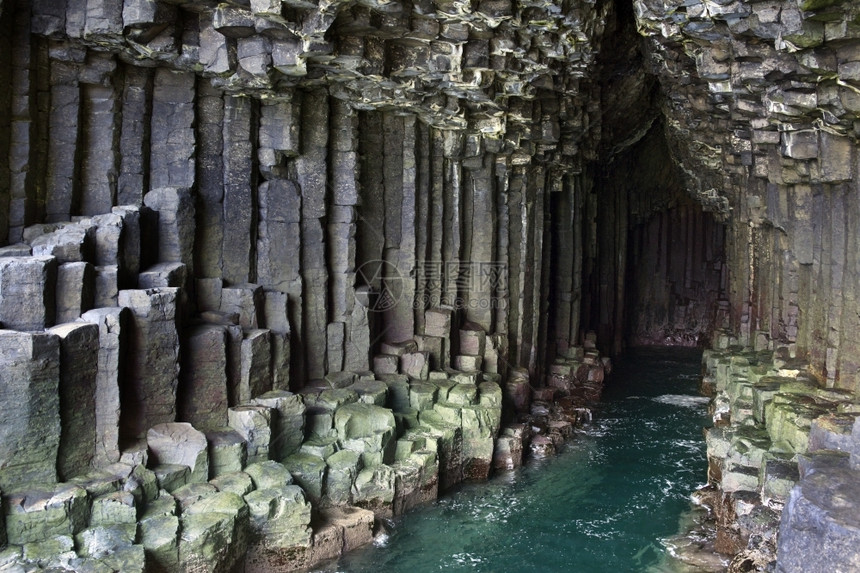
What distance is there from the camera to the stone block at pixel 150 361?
1082 centimetres

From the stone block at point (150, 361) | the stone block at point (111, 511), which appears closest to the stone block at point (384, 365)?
the stone block at point (150, 361)

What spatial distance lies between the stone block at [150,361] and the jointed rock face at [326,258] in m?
0.04

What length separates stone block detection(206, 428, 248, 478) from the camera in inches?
433

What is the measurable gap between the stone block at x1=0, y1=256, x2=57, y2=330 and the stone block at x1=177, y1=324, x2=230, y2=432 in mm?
2247

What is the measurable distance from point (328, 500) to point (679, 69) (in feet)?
34.8

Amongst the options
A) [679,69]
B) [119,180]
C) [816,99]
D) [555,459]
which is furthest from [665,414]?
[119,180]

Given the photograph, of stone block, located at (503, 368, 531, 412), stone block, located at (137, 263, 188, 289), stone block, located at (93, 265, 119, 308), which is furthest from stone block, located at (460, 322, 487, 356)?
stone block, located at (93, 265, 119, 308)

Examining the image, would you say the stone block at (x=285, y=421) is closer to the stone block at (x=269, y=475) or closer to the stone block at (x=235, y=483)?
the stone block at (x=269, y=475)

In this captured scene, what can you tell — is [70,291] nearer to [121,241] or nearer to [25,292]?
[25,292]

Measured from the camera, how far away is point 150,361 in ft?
35.9

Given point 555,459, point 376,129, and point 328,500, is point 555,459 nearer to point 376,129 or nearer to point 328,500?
point 328,500

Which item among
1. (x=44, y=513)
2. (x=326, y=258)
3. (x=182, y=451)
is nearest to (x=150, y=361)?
(x=182, y=451)

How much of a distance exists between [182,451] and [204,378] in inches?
55.8

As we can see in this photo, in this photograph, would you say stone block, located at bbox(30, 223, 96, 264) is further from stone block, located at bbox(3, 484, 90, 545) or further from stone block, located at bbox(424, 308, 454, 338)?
stone block, located at bbox(424, 308, 454, 338)
